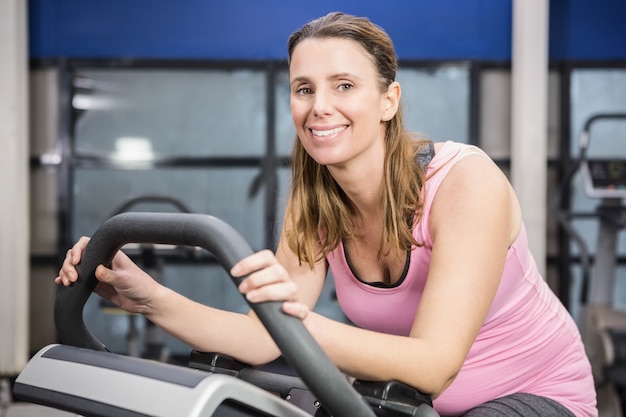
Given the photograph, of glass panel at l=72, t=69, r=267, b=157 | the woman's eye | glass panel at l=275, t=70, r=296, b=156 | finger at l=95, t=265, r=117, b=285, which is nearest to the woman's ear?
the woman's eye

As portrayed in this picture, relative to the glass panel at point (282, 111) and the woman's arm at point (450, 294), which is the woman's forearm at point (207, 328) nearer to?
the woman's arm at point (450, 294)

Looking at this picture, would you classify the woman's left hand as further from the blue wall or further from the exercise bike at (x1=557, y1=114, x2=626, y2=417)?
the blue wall

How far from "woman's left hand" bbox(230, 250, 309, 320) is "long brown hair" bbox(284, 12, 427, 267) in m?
0.49

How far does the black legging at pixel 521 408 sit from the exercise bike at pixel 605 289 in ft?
9.12

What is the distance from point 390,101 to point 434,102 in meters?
4.29

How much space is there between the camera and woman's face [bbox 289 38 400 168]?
1286mm

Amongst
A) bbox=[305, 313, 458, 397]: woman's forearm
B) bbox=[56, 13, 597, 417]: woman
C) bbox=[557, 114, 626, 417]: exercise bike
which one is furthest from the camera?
bbox=[557, 114, 626, 417]: exercise bike

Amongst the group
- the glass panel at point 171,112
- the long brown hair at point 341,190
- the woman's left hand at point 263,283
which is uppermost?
the glass panel at point 171,112

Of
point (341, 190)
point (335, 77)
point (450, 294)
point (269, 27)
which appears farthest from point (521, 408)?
point (269, 27)

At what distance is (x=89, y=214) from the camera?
18.7ft

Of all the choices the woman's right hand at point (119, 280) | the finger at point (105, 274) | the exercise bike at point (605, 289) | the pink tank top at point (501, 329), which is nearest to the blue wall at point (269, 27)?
the exercise bike at point (605, 289)

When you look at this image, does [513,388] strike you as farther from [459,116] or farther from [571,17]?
[571,17]

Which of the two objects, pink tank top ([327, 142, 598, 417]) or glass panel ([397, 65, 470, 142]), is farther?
glass panel ([397, 65, 470, 142])

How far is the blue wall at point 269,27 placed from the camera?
5605 mm
